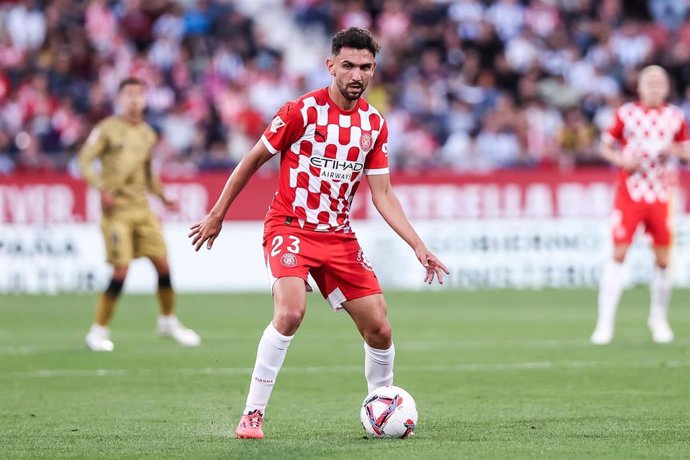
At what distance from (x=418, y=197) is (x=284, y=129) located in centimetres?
1426

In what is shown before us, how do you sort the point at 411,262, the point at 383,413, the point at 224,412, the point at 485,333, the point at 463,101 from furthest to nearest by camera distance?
1. the point at 463,101
2. the point at 411,262
3. the point at 485,333
4. the point at 224,412
5. the point at 383,413

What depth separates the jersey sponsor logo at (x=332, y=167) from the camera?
8.00 m

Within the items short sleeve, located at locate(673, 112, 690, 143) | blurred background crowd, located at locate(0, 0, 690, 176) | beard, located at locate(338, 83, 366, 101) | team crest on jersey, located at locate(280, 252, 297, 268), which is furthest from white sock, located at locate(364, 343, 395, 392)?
blurred background crowd, located at locate(0, 0, 690, 176)

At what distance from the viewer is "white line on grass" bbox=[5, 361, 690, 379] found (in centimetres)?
1150

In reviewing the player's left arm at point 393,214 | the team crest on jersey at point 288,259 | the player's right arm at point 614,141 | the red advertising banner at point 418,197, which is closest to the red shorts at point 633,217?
the player's right arm at point 614,141

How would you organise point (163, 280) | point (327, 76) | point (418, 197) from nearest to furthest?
point (163, 280) → point (418, 197) → point (327, 76)

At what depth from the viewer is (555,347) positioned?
1334 centimetres

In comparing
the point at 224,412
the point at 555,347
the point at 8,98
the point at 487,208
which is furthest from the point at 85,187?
the point at 224,412

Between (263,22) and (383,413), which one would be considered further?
(263,22)

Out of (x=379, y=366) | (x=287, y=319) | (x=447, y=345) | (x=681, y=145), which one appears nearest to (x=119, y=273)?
(x=447, y=345)

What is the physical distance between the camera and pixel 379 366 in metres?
8.20

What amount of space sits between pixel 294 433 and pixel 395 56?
18.7 metres

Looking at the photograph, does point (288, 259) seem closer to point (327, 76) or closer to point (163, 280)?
point (163, 280)

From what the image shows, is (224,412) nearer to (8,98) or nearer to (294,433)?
(294,433)
